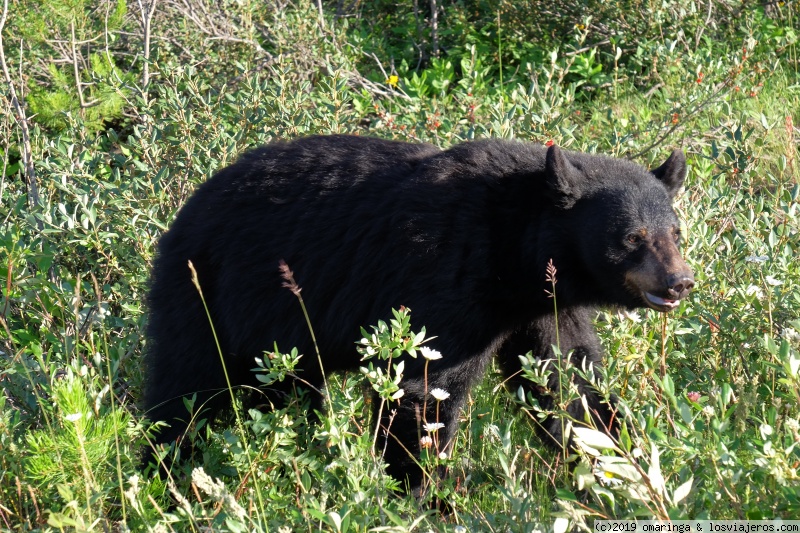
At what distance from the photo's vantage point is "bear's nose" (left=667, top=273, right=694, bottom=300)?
3.98 metres

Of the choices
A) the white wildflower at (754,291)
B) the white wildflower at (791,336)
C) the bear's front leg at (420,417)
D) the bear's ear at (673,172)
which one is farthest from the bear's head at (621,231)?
the bear's front leg at (420,417)

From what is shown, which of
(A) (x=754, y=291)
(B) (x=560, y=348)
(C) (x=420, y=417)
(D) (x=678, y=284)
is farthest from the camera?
(A) (x=754, y=291)

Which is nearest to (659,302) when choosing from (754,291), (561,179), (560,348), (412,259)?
(560,348)

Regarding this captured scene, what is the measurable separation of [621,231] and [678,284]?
0.33 meters

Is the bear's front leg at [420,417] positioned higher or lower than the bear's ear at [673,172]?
lower

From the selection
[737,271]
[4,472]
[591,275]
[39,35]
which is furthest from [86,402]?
[39,35]

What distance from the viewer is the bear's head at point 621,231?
160 inches

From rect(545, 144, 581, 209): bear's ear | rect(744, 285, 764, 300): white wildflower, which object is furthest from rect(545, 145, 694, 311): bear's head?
rect(744, 285, 764, 300): white wildflower

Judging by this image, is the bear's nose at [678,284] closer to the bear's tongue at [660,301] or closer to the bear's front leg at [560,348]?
the bear's tongue at [660,301]

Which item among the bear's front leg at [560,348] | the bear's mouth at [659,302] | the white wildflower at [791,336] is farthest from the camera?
the bear's front leg at [560,348]

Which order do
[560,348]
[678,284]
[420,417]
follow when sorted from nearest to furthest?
[678,284] < [420,417] < [560,348]

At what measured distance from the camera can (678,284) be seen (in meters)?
3.98

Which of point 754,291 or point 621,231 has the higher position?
point 621,231

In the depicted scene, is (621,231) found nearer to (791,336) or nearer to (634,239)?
(634,239)
